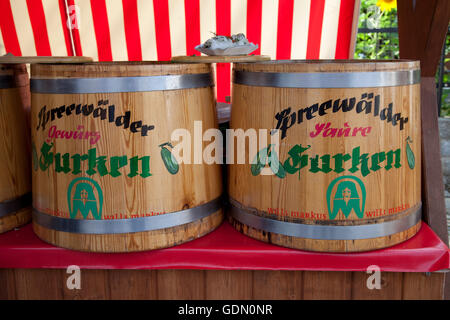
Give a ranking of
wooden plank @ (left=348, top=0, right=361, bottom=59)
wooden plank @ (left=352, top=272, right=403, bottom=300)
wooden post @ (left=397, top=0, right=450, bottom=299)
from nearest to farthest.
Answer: wooden plank @ (left=352, top=272, right=403, bottom=300)
wooden post @ (left=397, top=0, right=450, bottom=299)
wooden plank @ (left=348, top=0, right=361, bottom=59)

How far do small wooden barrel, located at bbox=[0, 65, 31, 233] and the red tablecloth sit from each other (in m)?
0.15

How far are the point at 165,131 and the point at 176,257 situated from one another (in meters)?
0.49

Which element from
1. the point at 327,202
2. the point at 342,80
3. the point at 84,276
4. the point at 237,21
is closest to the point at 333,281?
the point at 327,202

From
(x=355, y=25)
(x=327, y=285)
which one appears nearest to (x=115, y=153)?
(x=327, y=285)

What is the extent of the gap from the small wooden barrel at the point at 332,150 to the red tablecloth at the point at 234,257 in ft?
0.15

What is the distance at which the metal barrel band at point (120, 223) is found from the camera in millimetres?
1558

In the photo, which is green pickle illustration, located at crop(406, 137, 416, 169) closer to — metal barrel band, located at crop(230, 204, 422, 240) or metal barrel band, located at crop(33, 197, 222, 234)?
metal barrel band, located at crop(230, 204, 422, 240)

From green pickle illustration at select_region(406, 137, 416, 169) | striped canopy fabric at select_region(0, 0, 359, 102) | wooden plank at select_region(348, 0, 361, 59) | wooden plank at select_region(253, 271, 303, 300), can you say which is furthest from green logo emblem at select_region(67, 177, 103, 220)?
wooden plank at select_region(348, 0, 361, 59)

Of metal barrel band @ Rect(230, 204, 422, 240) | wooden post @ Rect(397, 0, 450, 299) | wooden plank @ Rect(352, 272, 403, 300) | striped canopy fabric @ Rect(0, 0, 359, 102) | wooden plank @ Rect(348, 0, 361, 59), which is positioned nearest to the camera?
metal barrel band @ Rect(230, 204, 422, 240)

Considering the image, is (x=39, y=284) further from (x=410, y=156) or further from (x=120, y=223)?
(x=410, y=156)

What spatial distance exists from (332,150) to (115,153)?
2.54ft

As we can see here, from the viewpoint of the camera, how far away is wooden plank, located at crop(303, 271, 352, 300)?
1657mm

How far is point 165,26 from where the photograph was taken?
3816 mm
